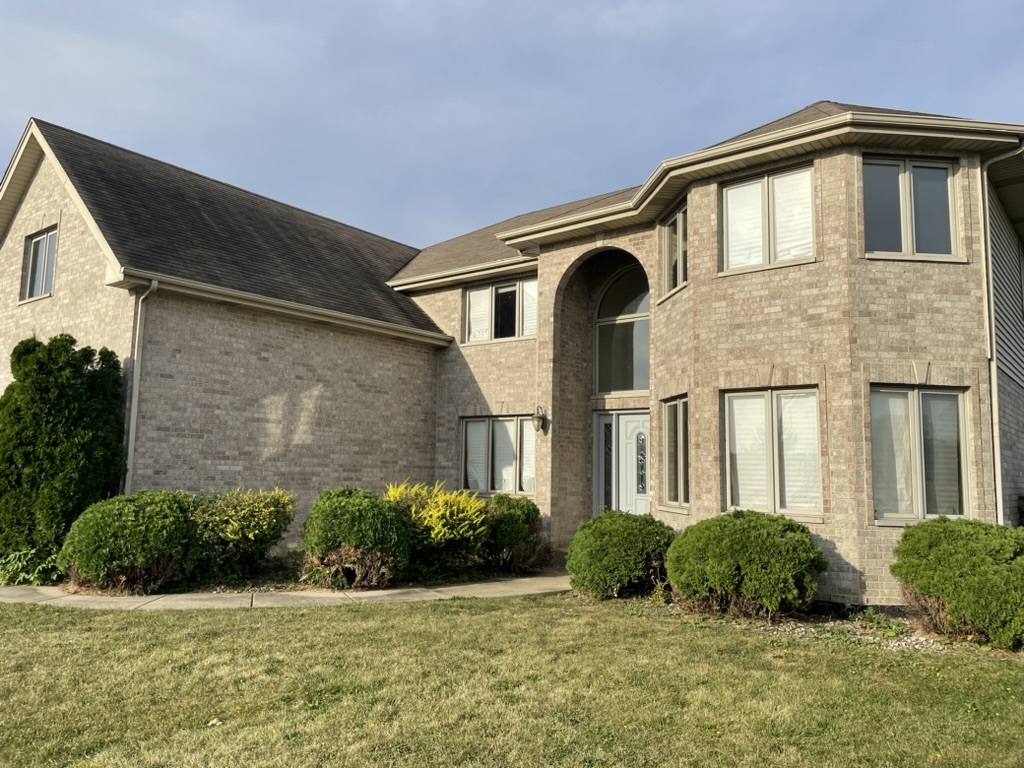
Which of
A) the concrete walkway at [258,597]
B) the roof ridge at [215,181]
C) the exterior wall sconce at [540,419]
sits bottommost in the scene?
the concrete walkway at [258,597]

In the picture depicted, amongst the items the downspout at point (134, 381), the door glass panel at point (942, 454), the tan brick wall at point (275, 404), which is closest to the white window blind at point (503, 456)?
the tan brick wall at point (275, 404)

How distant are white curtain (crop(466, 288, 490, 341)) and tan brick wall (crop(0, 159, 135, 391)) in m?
6.80

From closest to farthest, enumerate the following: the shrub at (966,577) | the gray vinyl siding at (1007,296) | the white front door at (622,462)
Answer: the shrub at (966,577) → the gray vinyl siding at (1007,296) → the white front door at (622,462)

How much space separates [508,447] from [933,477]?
7.98 metres

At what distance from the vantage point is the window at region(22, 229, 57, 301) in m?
14.3

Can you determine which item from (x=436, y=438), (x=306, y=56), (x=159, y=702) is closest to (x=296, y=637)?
(x=159, y=702)

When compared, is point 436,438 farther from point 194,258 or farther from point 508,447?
point 194,258

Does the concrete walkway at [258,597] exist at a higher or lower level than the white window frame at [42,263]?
lower

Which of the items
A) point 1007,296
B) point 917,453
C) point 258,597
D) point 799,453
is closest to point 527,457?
point 799,453

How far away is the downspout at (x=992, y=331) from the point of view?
28.9 ft

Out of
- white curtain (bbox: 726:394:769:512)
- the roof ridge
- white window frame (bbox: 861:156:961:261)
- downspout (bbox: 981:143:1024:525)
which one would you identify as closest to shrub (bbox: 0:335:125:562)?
the roof ridge

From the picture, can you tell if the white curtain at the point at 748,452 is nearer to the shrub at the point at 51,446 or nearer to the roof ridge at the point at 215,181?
the shrub at the point at 51,446

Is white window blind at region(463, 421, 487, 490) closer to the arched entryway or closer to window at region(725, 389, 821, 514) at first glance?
the arched entryway

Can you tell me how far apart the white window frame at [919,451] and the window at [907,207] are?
175 centimetres
